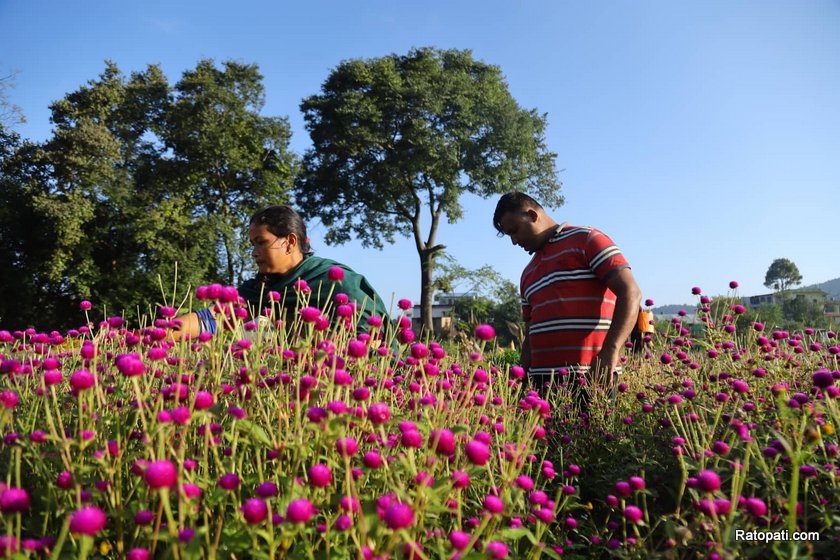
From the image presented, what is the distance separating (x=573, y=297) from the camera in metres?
3.31

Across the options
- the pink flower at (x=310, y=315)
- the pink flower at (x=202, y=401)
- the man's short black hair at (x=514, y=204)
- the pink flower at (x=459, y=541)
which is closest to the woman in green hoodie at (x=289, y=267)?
the man's short black hair at (x=514, y=204)

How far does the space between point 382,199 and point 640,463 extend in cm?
2421

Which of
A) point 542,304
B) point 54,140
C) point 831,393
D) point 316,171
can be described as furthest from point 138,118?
point 831,393

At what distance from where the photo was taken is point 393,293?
250 cm

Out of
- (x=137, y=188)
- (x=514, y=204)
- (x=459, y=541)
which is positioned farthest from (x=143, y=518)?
(x=137, y=188)

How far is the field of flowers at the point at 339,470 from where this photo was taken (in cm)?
118

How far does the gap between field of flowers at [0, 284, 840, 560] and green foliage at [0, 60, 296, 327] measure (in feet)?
69.1

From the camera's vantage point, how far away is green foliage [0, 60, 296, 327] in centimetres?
2234

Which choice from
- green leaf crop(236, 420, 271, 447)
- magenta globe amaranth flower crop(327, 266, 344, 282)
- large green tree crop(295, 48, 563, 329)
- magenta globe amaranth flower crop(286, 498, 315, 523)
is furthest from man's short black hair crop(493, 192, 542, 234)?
large green tree crop(295, 48, 563, 329)

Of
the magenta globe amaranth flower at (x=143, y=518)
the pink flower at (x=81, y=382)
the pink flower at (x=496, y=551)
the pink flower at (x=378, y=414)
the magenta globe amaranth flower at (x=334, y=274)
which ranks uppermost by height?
the magenta globe amaranth flower at (x=334, y=274)

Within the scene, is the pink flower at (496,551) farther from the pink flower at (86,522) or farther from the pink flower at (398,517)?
the pink flower at (86,522)

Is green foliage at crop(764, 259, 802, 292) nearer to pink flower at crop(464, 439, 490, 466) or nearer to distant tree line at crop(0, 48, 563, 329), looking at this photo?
distant tree line at crop(0, 48, 563, 329)

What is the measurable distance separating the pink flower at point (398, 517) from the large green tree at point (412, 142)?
22.1 meters

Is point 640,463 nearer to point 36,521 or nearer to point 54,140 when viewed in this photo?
point 36,521
